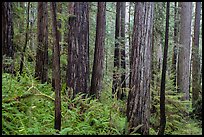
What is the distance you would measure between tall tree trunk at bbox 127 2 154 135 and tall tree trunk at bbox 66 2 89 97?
1943 mm

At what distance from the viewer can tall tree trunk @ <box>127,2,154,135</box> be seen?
22.4ft

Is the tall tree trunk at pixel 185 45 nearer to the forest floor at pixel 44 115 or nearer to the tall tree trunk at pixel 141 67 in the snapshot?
the forest floor at pixel 44 115

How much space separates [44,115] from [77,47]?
8.51ft

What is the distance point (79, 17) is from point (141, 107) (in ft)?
10.6

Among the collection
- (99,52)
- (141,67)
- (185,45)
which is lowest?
(141,67)

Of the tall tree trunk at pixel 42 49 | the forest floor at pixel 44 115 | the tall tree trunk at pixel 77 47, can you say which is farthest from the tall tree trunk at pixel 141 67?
the tall tree trunk at pixel 42 49

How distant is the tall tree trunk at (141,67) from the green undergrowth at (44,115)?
1.36 ft

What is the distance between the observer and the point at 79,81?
8.33 m

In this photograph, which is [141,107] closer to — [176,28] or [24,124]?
[24,124]

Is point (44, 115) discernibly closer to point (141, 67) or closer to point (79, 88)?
point (79, 88)

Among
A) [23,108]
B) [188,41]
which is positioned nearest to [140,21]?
[23,108]

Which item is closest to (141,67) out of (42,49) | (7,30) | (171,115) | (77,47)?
(77,47)

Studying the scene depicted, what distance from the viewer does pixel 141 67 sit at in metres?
6.83

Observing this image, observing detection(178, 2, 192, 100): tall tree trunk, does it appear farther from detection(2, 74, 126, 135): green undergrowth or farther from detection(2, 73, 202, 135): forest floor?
detection(2, 74, 126, 135): green undergrowth
